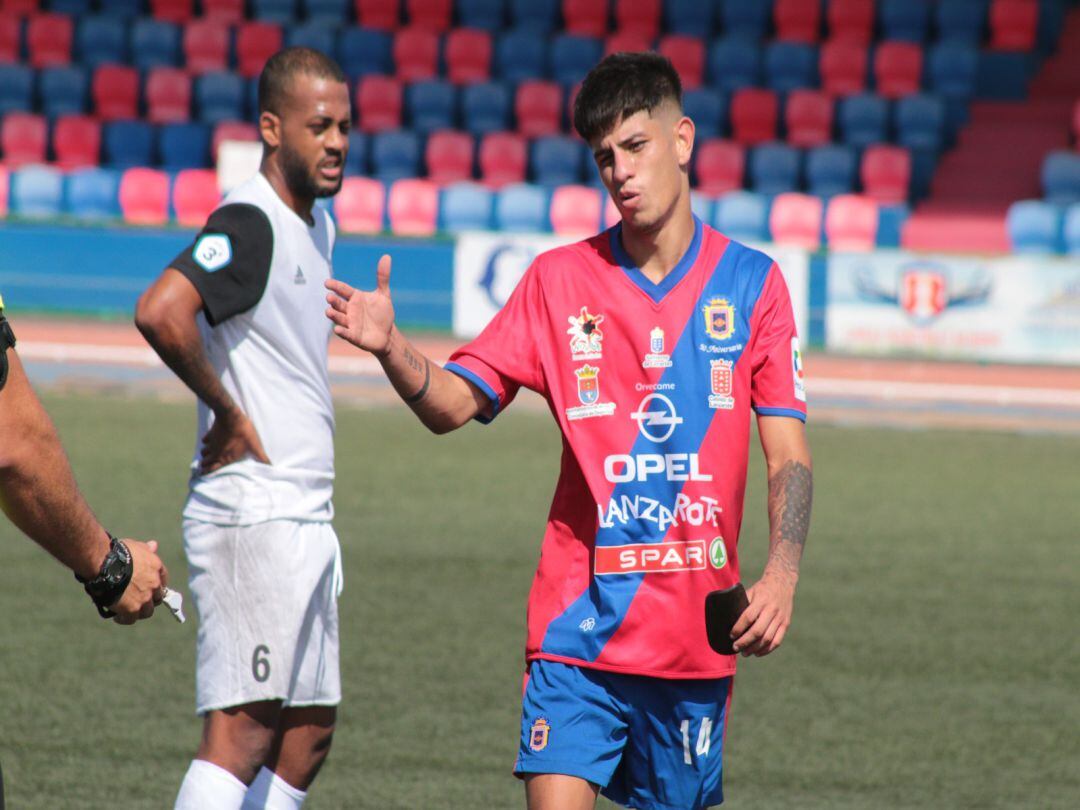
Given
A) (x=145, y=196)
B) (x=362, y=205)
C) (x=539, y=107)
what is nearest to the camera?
(x=362, y=205)

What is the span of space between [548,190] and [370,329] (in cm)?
1707

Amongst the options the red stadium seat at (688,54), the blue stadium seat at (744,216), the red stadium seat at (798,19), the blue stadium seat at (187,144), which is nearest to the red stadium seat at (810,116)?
the red stadium seat at (688,54)

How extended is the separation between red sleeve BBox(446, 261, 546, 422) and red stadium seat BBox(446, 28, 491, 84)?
19.6 metres

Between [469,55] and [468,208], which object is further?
[469,55]

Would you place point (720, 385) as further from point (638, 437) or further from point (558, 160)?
point (558, 160)

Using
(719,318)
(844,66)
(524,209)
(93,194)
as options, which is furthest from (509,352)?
(844,66)

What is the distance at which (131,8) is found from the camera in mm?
25000

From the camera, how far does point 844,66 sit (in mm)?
A: 21812

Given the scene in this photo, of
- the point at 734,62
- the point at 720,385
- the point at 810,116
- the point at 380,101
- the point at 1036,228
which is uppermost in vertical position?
the point at 734,62

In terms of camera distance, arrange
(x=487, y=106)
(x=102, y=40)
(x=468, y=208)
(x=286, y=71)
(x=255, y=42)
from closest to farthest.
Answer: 1. (x=286, y=71)
2. (x=468, y=208)
3. (x=487, y=106)
4. (x=255, y=42)
5. (x=102, y=40)

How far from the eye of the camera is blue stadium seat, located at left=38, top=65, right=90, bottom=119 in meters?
23.3

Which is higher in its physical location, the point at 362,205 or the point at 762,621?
the point at 362,205

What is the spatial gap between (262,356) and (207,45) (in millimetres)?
20576

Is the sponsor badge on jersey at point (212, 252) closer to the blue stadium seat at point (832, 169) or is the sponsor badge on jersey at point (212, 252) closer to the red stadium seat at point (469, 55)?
the blue stadium seat at point (832, 169)
